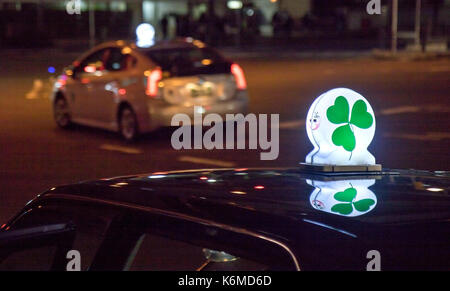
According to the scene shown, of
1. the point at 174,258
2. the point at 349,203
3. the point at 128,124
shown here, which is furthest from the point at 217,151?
the point at 349,203

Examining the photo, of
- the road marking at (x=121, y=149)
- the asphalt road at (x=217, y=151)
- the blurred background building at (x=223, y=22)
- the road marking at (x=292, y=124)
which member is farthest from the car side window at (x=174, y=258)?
the blurred background building at (x=223, y=22)

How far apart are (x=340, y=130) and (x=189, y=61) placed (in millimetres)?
11006

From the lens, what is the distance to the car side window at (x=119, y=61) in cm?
1435

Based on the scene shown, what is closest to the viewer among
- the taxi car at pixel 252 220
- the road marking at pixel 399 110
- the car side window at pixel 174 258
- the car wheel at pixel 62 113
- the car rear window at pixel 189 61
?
the taxi car at pixel 252 220

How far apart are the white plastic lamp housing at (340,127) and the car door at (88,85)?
37.1 feet

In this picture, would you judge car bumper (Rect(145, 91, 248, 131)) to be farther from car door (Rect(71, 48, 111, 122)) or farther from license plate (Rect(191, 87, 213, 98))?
car door (Rect(71, 48, 111, 122))

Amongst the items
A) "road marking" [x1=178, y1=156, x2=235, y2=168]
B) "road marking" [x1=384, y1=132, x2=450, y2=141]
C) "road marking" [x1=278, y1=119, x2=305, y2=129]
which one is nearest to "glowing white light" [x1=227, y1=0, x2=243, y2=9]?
"road marking" [x1=278, y1=119, x2=305, y2=129]

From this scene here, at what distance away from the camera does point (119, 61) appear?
1459 cm

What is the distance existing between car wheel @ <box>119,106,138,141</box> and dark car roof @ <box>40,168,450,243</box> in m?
10.1

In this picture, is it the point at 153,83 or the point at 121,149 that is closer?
the point at 121,149

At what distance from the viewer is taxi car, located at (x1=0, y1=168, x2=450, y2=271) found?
2.48m

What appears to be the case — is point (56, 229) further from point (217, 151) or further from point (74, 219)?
point (217, 151)

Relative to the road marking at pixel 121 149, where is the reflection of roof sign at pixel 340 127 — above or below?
above

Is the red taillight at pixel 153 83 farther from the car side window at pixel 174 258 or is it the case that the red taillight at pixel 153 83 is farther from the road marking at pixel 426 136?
the car side window at pixel 174 258
